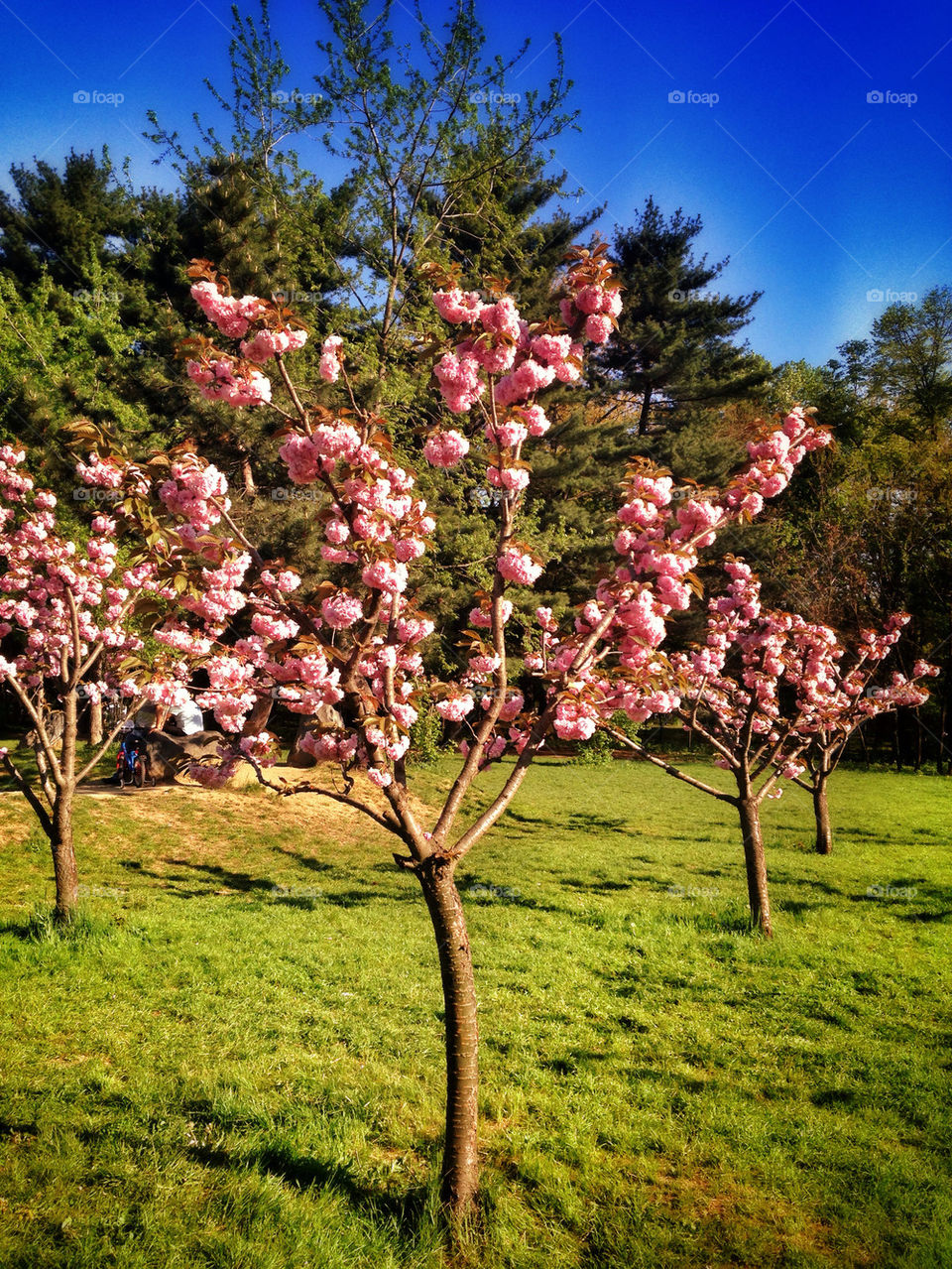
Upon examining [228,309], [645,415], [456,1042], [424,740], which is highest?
[645,415]

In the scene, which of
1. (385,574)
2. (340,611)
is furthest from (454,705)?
(385,574)

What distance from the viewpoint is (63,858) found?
18.4 ft

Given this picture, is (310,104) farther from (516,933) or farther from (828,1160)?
(828,1160)

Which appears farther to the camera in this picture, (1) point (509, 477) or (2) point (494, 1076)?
(2) point (494, 1076)

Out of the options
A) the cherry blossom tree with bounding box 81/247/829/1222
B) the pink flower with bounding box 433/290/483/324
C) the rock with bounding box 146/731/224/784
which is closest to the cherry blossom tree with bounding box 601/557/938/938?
the cherry blossom tree with bounding box 81/247/829/1222

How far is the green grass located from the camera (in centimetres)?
261

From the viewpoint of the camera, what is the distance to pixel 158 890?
7.57 meters

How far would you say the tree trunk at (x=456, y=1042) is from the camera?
2.71 m

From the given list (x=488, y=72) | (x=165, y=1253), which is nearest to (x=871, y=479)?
(x=488, y=72)

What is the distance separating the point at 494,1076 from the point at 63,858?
12.9 feet

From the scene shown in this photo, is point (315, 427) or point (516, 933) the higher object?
point (315, 427)

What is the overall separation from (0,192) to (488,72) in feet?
54.5

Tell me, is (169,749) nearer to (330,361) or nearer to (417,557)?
(417,557)

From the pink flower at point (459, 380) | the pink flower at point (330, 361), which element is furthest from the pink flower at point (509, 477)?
the pink flower at point (330, 361)
